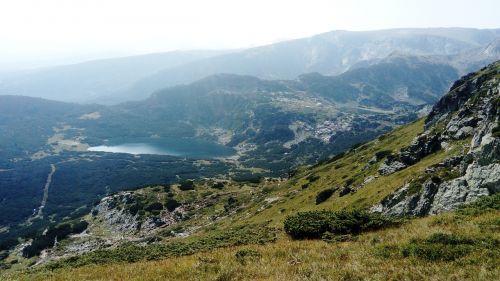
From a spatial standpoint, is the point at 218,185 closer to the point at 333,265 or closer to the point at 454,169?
the point at 454,169

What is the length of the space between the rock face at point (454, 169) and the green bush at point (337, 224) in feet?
44.3

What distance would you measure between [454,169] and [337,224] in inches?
1043

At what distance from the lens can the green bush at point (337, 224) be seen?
2272cm

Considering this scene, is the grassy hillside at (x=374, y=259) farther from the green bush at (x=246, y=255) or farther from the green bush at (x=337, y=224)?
the green bush at (x=337, y=224)

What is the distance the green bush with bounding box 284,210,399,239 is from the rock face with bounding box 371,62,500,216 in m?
13.5

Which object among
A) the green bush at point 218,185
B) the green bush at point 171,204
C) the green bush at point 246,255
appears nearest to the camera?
the green bush at point 246,255

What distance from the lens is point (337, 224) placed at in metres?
22.9

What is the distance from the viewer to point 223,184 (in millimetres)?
157375

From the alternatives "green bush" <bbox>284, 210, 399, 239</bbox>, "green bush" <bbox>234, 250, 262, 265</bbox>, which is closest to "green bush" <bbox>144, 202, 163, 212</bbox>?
"green bush" <bbox>284, 210, 399, 239</bbox>

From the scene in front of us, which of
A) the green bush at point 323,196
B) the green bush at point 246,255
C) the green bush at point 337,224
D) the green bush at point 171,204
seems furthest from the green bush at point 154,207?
the green bush at point 246,255

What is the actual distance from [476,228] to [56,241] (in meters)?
133

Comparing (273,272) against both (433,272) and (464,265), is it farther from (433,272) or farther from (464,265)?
(464,265)

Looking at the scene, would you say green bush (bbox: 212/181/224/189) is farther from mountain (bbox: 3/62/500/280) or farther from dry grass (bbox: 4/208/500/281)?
dry grass (bbox: 4/208/500/281)

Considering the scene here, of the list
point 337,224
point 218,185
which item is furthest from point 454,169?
point 218,185
